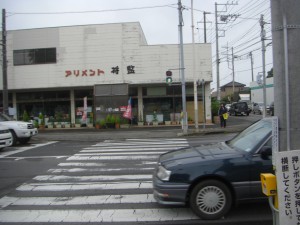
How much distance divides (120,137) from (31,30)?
16055mm

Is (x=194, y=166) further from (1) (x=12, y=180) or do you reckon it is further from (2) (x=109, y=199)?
(1) (x=12, y=180)

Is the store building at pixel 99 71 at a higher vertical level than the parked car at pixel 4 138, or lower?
higher

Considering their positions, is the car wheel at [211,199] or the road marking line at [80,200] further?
the road marking line at [80,200]

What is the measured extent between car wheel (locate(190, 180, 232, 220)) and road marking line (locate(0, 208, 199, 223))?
0.27 meters

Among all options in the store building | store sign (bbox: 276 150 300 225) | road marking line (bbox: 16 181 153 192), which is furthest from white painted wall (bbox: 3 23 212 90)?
store sign (bbox: 276 150 300 225)

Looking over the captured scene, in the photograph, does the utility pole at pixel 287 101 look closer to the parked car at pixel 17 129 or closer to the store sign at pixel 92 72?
the parked car at pixel 17 129

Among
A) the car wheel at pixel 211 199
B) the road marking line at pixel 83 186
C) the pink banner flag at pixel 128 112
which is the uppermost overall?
the pink banner flag at pixel 128 112

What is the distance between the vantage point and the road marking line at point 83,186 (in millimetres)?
8484

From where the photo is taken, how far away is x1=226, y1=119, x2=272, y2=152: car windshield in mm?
6051

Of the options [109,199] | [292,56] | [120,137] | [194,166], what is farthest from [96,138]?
[292,56]

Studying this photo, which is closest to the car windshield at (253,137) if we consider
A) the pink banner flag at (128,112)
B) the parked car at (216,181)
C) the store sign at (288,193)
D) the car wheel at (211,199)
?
the parked car at (216,181)

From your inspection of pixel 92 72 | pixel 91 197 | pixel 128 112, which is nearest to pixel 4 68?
pixel 92 72

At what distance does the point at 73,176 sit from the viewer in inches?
394

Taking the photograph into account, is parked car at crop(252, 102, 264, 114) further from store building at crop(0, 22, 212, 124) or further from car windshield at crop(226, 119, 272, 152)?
car windshield at crop(226, 119, 272, 152)
